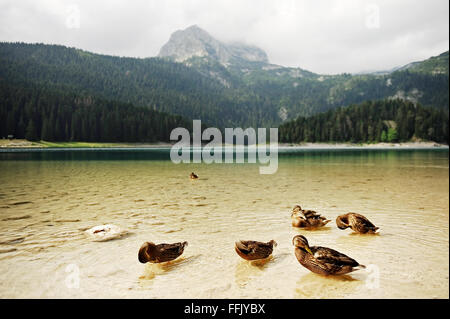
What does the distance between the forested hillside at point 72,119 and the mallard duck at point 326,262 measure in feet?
460

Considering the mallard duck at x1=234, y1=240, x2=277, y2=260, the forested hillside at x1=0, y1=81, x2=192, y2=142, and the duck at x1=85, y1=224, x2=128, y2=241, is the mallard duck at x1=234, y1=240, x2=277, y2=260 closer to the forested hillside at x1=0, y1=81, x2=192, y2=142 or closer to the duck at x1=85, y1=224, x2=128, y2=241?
the duck at x1=85, y1=224, x2=128, y2=241

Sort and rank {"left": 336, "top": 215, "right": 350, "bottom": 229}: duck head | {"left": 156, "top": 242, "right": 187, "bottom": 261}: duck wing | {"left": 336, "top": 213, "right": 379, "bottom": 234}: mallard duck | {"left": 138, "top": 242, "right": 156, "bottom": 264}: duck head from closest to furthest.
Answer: {"left": 138, "top": 242, "right": 156, "bottom": 264}: duck head < {"left": 156, "top": 242, "right": 187, "bottom": 261}: duck wing < {"left": 336, "top": 213, "right": 379, "bottom": 234}: mallard duck < {"left": 336, "top": 215, "right": 350, "bottom": 229}: duck head

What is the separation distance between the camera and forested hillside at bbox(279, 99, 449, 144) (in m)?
146

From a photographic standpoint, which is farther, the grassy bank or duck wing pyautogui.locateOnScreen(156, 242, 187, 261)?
the grassy bank

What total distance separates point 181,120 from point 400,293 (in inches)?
7378

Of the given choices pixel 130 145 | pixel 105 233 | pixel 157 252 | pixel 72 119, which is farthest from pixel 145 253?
pixel 72 119

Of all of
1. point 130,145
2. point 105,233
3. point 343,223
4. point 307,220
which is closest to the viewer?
point 105,233

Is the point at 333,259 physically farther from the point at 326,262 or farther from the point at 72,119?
the point at 72,119

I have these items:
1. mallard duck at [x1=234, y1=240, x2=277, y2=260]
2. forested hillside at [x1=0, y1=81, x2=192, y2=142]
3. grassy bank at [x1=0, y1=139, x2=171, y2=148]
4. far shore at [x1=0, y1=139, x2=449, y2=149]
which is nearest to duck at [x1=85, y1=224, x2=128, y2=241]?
mallard duck at [x1=234, y1=240, x2=277, y2=260]

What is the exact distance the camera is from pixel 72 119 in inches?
5285

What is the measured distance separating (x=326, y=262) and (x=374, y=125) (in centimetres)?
17895

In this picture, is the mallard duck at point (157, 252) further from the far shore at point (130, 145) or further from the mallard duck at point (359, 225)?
the far shore at point (130, 145)

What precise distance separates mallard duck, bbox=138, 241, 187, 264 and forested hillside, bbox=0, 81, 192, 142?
138 meters

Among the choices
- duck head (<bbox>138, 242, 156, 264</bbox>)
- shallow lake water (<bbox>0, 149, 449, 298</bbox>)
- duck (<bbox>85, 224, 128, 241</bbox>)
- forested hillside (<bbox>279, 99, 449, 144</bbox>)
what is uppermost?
forested hillside (<bbox>279, 99, 449, 144</bbox>)
